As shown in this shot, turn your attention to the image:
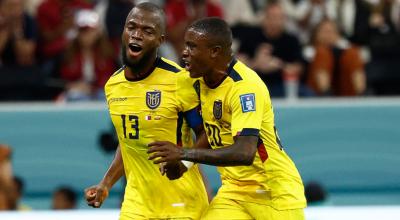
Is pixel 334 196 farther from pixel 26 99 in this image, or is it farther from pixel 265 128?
pixel 265 128

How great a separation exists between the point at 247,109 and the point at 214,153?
343 mm

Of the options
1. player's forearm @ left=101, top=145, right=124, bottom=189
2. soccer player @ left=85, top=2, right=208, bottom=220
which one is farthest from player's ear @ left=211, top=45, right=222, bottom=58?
player's forearm @ left=101, top=145, right=124, bottom=189

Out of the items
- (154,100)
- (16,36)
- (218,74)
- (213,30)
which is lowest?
(16,36)

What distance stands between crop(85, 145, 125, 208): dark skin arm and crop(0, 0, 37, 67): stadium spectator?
530 centimetres

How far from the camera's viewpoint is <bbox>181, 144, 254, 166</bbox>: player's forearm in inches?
264

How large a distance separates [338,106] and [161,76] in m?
5.21

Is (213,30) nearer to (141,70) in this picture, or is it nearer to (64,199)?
(141,70)

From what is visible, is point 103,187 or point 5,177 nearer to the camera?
point 103,187

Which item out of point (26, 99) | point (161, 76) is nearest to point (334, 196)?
point (26, 99)

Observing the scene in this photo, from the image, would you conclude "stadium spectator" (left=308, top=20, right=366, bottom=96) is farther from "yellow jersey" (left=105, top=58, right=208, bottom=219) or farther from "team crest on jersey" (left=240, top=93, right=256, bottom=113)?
"team crest on jersey" (left=240, top=93, right=256, bottom=113)

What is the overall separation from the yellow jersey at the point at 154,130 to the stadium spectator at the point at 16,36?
5.46 metres

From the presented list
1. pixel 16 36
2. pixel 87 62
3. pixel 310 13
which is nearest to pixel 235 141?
pixel 87 62

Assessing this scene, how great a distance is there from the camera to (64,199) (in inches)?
459

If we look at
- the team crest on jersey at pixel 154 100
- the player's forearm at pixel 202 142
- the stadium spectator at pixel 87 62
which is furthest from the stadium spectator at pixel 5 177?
the player's forearm at pixel 202 142
